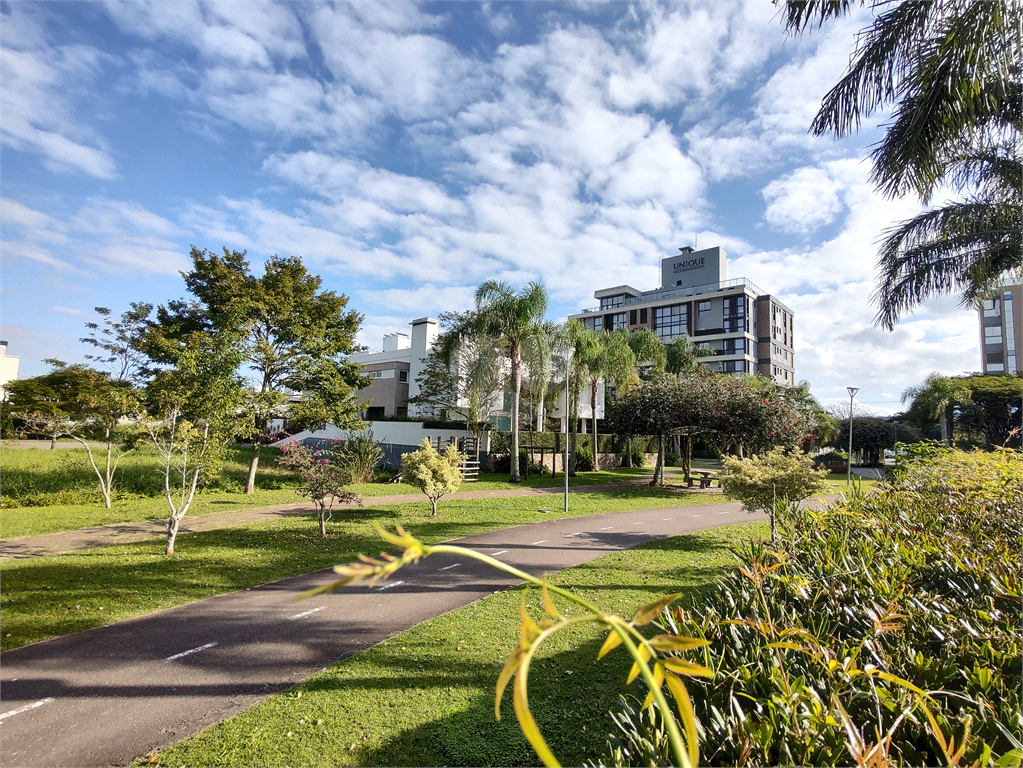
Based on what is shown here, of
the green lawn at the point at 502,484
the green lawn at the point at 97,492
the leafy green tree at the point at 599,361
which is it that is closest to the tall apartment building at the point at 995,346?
the leafy green tree at the point at 599,361

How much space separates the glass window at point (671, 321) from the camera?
55.3m

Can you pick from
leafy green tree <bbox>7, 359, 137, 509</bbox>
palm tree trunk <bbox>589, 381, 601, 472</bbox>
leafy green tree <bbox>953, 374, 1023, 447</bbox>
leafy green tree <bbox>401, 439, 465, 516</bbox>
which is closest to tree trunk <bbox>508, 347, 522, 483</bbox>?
→ palm tree trunk <bbox>589, 381, 601, 472</bbox>

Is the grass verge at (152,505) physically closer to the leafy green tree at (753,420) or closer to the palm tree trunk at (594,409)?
the palm tree trunk at (594,409)

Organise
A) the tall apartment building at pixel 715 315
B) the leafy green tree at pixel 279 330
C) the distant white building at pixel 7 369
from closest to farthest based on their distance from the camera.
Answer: the leafy green tree at pixel 279 330 < the distant white building at pixel 7 369 < the tall apartment building at pixel 715 315

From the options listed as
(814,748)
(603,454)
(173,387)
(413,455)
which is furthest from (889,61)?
(603,454)

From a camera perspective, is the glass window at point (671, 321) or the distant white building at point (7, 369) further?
the glass window at point (671, 321)

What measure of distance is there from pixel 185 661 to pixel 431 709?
2.73 meters

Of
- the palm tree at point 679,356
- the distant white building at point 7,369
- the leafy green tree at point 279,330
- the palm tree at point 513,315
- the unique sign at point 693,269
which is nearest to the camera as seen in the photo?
the leafy green tree at point 279,330

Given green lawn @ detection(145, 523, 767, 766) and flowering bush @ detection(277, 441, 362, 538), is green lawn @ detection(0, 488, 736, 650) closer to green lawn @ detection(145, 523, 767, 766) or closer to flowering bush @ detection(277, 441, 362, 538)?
flowering bush @ detection(277, 441, 362, 538)

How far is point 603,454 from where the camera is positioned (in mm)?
31844

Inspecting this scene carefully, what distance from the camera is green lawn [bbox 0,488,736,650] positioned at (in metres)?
6.03

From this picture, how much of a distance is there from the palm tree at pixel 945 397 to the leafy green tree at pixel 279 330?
39203mm

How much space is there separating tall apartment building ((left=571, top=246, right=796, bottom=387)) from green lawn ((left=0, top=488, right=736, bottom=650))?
3853cm

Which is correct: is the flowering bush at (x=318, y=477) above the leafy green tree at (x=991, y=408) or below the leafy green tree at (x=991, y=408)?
below
